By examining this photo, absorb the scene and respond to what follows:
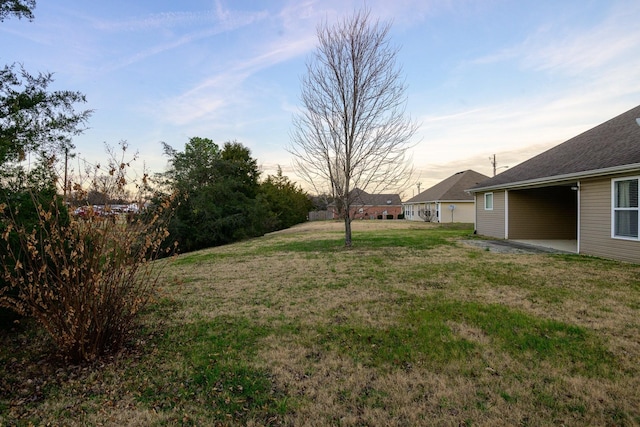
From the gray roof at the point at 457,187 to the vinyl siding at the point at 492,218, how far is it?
37.3ft

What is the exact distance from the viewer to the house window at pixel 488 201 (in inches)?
540

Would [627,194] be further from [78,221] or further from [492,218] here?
[78,221]

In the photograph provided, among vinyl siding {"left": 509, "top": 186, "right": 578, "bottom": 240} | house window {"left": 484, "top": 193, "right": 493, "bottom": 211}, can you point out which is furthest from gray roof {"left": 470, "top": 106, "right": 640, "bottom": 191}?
vinyl siding {"left": 509, "top": 186, "right": 578, "bottom": 240}

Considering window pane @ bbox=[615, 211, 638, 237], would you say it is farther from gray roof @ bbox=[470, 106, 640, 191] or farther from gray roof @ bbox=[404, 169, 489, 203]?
gray roof @ bbox=[404, 169, 489, 203]

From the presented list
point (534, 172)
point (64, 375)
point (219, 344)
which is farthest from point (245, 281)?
point (534, 172)

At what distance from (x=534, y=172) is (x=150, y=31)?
13.2 m

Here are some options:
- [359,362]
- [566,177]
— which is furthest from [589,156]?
[359,362]

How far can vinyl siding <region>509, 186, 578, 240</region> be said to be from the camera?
12.4 meters

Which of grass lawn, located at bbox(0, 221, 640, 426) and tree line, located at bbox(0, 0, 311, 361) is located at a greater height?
tree line, located at bbox(0, 0, 311, 361)

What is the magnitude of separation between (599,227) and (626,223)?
0.82 metres

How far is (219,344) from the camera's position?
3.40 metres

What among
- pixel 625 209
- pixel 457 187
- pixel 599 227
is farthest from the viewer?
pixel 457 187

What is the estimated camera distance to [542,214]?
40.9 feet

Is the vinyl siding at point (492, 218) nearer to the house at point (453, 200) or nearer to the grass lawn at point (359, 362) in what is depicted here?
the grass lawn at point (359, 362)
